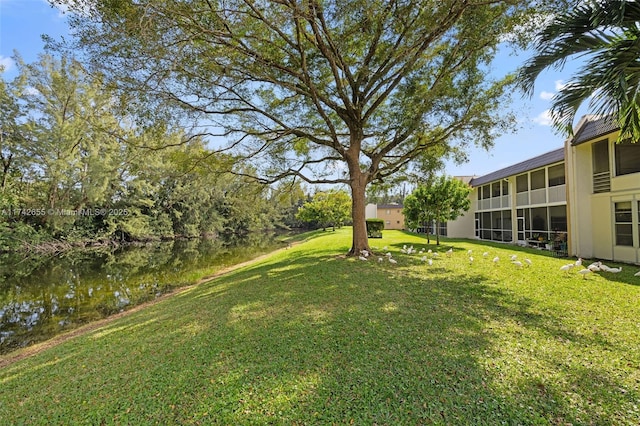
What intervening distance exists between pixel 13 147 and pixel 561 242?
38943 millimetres

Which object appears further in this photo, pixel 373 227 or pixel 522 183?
pixel 373 227

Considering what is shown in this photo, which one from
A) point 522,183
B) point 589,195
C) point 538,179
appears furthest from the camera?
point 522,183

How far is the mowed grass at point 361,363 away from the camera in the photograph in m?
3.12

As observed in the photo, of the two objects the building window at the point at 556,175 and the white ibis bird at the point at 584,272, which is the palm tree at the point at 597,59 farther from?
the building window at the point at 556,175

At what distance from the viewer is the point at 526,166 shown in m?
17.2

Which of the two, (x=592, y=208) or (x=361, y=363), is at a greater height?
(x=592, y=208)

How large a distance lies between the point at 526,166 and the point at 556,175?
1.86 m

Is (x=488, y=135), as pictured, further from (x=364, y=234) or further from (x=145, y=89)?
(x=145, y=89)

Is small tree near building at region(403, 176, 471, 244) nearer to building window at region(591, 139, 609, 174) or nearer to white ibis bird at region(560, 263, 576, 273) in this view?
building window at region(591, 139, 609, 174)

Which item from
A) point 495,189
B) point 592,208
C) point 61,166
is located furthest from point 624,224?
point 61,166

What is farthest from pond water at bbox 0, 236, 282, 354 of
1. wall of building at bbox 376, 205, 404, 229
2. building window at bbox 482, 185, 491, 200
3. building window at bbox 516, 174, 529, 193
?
wall of building at bbox 376, 205, 404, 229

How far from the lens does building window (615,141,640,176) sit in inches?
416

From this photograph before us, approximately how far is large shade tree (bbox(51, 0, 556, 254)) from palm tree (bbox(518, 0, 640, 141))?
3.15m

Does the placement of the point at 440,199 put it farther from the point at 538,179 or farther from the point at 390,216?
the point at 390,216
